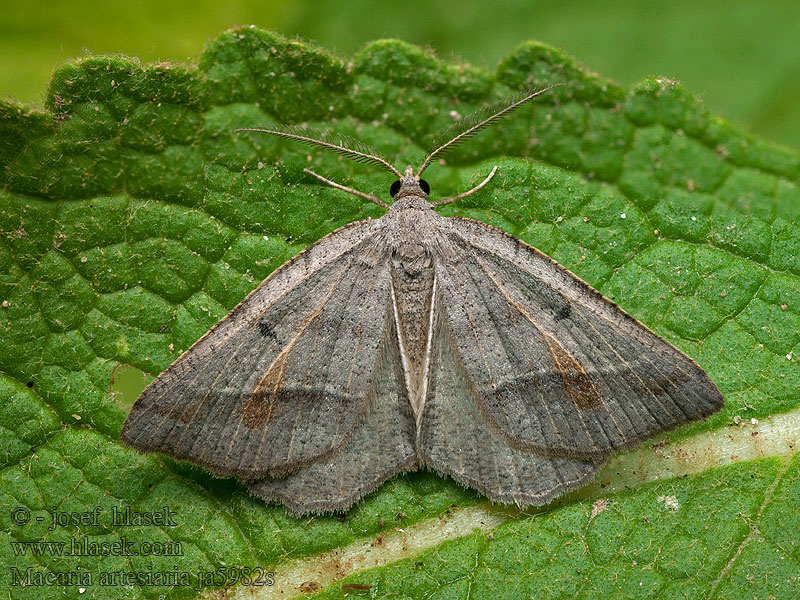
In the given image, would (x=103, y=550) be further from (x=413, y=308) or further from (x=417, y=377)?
(x=413, y=308)

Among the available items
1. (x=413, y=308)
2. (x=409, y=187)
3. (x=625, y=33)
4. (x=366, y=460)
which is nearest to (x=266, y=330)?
(x=413, y=308)

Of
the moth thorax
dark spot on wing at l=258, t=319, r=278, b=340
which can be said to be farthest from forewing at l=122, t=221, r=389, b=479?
the moth thorax

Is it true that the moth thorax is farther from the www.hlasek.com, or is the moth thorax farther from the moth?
the www.hlasek.com

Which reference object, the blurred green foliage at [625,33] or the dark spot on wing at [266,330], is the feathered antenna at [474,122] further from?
the blurred green foliage at [625,33]

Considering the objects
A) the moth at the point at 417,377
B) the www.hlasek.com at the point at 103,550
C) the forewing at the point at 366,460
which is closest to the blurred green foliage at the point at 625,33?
the moth at the point at 417,377

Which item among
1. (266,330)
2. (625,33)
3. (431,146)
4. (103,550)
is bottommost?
(103,550)

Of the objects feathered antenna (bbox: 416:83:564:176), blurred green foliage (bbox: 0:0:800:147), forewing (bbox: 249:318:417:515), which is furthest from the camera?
blurred green foliage (bbox: 0:0:800:147)
